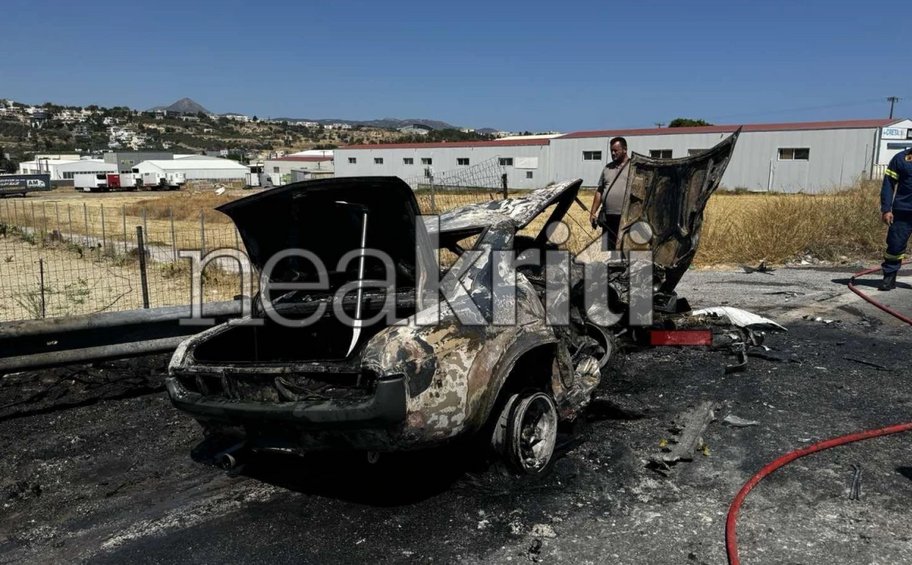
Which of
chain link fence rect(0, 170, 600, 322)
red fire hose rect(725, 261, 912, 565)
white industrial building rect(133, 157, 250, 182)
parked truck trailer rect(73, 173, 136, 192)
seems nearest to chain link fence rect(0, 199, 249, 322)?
chain link fence rect(0, 170, 600, 322)

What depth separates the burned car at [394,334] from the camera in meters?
3.26

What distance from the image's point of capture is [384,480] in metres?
4.03

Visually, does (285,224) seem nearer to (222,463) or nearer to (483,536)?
(222,463)

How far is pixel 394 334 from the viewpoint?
3.31 metres

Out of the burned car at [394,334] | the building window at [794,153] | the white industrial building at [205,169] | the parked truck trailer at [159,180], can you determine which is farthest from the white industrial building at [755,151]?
the white industrial building at [205,169]

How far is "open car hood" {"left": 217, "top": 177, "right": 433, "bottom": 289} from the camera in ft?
12.2

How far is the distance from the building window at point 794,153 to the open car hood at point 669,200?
105 feet

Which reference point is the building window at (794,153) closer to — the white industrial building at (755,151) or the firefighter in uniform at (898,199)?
the white industrial building at (755,151)

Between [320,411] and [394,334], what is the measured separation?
49cm

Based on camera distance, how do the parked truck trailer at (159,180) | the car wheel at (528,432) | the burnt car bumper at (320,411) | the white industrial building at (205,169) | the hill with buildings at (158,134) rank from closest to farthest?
the burnt car bumper at (320,411) < the car wheel at (528,432) < the parked truck trailer at (159,180) < the white industrial building at (205,169) < the hill with buildings at (158,134)

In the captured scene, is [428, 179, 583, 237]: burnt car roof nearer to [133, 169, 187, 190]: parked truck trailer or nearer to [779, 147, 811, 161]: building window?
[779, 147, 811, 161]: building window

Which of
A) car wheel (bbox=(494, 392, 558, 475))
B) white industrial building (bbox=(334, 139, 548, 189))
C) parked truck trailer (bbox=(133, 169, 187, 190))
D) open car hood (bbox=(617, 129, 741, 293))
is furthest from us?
parked truck trailer (bbox=(133, 169, 187, 190))

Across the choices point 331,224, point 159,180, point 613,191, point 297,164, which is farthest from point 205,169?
point 331,224

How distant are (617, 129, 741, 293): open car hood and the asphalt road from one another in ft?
5.56
